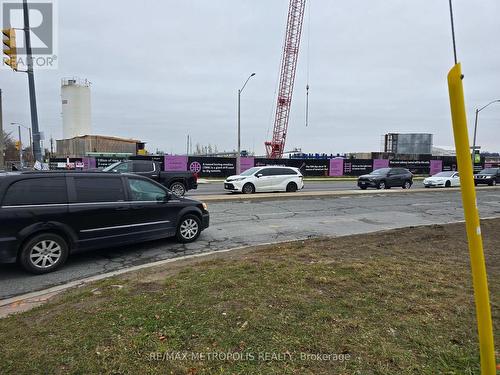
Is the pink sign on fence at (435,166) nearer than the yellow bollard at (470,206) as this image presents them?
No

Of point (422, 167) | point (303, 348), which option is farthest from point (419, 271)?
point (422, 167)

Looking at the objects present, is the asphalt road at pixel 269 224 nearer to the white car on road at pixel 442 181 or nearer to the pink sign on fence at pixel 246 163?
the white car on road at pixel 442 181

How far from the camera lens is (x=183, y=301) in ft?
12.5

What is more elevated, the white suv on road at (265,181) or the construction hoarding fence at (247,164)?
the construction hoarding fence at (247,164)

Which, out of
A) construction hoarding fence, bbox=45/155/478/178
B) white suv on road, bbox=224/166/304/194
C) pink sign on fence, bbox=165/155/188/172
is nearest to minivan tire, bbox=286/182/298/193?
white suv on road, bbox=224/166/304/194

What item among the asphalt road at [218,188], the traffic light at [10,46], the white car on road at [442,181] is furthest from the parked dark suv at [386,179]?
the traffic light at [10,46]

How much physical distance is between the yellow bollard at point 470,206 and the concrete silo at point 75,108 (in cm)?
9970

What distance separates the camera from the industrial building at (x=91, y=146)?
266 feet

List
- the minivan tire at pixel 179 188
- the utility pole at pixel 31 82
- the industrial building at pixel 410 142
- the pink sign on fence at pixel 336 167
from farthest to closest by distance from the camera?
the industrial building at pixel 410 142 < the pink sign on fence at pixel 336 167 < the minivan tire at pixel 179 188 < the utility pole at pixel 31 82

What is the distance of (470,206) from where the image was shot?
1.77m

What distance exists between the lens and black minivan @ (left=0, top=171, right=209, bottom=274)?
213 inches

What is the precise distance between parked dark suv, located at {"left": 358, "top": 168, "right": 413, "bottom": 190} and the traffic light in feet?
66.2

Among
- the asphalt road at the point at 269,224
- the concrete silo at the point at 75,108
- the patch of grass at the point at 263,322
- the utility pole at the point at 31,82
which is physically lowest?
the asphalt road at the point at 269,224

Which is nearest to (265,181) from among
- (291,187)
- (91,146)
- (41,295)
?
(291,187)
